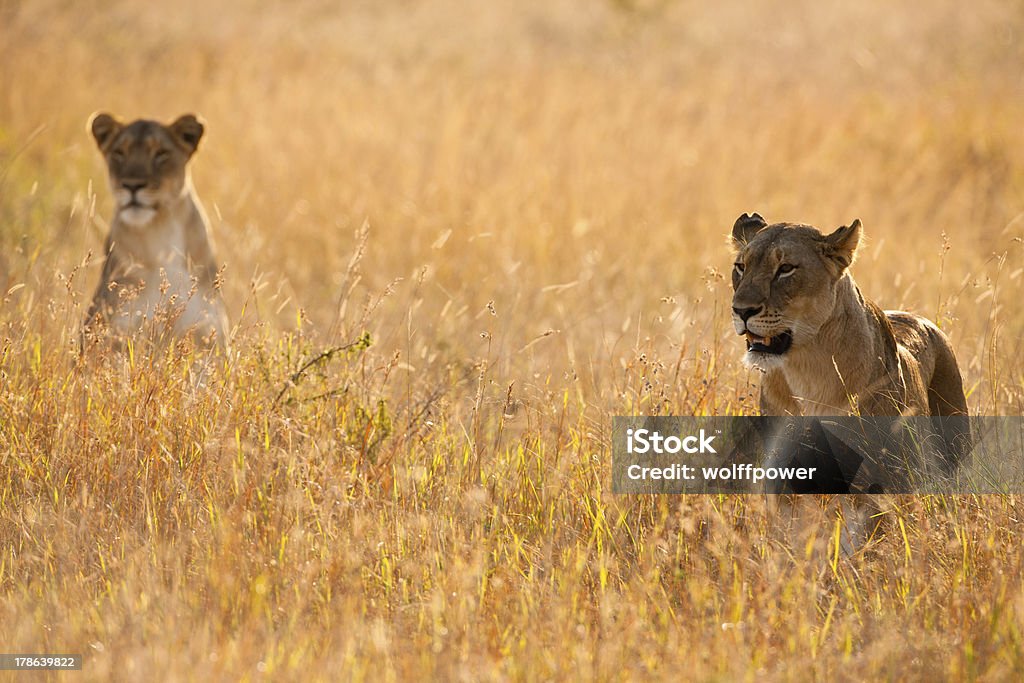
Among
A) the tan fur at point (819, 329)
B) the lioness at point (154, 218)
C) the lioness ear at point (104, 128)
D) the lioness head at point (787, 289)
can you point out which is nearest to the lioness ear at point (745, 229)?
the tan fur at point (819, 329)

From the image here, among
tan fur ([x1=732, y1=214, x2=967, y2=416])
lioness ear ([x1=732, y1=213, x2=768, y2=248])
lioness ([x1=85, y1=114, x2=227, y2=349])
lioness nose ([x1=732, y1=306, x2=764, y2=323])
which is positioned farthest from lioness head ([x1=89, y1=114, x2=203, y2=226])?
lioness nose ([x1=732, y1=306, x2=764, y2=323])

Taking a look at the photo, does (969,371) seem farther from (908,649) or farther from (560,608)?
(560,608)

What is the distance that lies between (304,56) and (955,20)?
54.0 feet

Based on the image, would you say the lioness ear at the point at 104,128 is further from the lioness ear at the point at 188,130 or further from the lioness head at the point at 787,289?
the lioness head at the point at 787,289

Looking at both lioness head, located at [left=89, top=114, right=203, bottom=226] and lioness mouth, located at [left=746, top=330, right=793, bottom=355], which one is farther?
lioness head, located at [left=89, top=114, right=203, bottom=226]

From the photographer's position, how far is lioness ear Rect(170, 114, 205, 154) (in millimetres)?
6902

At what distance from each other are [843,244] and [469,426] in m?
1.70

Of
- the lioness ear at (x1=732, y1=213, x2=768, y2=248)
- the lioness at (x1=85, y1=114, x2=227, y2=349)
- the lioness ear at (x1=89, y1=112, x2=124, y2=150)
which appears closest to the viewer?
the lioness ear at (x1=732, y1=213, x2=768, y2=248)

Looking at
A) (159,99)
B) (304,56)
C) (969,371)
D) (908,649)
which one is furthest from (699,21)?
(908,649)

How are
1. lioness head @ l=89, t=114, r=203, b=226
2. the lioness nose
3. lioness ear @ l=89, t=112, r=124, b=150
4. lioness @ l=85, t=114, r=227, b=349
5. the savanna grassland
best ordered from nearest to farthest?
the savanna grassland < the lioness nose < lioness @ l=85, t=114, r=227, b=349 < lioness head @ l=89, t=114, r=203, b=226 < lioness ear @ l=89, t=112, r=124, b=150

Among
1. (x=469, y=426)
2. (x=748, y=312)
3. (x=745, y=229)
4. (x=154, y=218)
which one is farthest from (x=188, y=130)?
(x=748, y=312)

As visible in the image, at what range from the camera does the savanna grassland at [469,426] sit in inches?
133

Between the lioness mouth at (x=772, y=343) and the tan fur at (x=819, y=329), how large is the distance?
17 mm

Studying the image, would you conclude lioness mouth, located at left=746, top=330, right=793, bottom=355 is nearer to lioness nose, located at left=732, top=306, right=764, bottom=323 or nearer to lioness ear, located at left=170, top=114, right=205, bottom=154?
lioness nose, located at left=732, top=306, right=764, bottom=323
